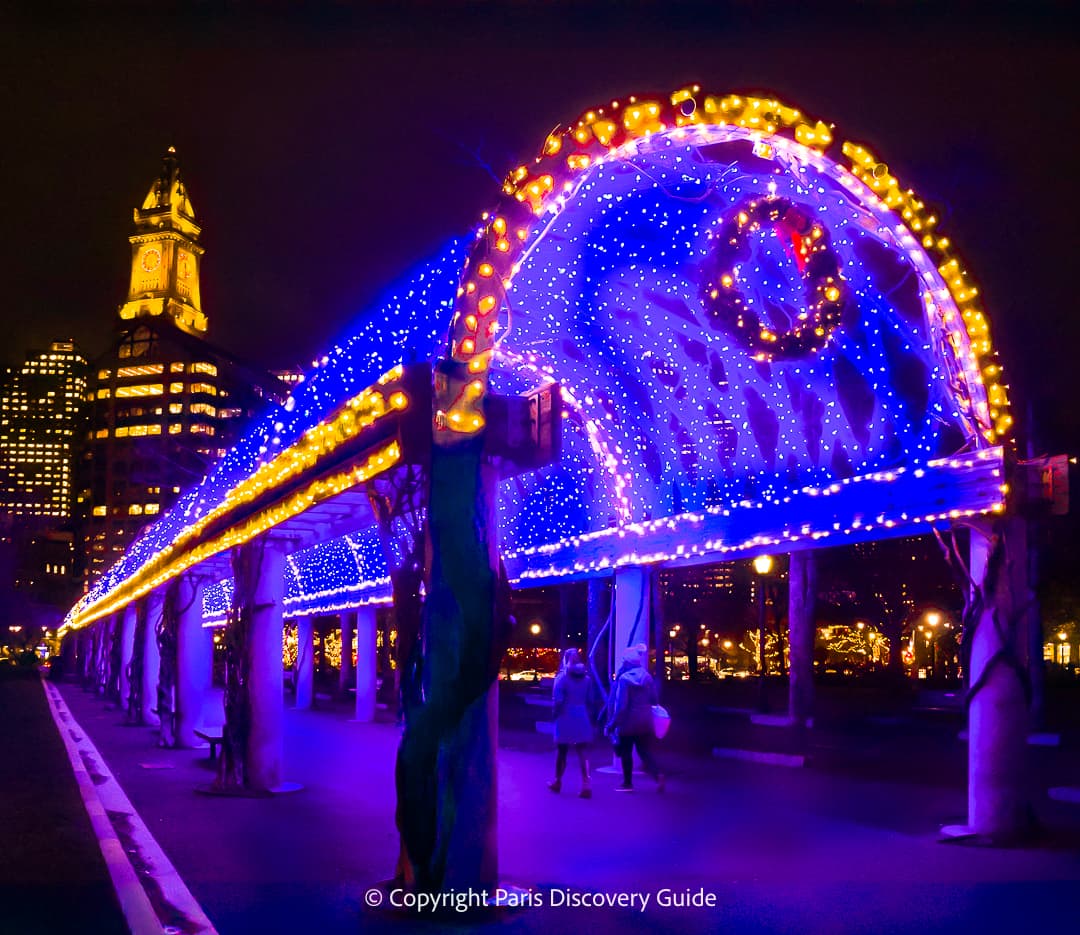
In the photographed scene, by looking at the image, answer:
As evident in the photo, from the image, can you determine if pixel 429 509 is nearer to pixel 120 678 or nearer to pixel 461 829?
pixel 461 829

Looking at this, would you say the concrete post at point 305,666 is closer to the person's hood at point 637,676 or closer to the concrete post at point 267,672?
the concrete post at point 267,672

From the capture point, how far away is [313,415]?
12070mm

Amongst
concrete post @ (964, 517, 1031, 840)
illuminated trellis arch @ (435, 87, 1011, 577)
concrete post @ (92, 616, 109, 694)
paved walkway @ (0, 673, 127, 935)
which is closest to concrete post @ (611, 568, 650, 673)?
illuminated trellis arch @ (435, 87, 1011, 577)

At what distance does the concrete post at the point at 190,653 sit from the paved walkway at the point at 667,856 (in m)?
6.39

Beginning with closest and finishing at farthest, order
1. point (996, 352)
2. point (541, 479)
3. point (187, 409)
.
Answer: point (996, 352) → point (541, 479) → point (187, 409)

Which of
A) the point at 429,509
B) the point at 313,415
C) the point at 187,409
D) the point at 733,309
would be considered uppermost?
the point at 187,409

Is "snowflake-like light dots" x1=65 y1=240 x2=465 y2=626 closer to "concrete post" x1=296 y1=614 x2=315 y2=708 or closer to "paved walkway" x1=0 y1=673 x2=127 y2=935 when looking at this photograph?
"paved walkway" x1=0 y1=673 x2=127 y2=935

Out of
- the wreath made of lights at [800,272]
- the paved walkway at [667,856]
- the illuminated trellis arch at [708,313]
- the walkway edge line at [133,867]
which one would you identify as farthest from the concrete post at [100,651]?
the wreath made of lights at [800,272]

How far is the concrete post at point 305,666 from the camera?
3747cm

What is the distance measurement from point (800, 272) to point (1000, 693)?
437cm

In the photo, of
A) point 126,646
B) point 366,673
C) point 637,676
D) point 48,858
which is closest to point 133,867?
point 48,858

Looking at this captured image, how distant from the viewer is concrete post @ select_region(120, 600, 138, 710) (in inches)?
1428

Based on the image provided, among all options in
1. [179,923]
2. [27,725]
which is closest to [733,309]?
[179,923]

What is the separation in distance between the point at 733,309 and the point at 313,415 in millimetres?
4297
